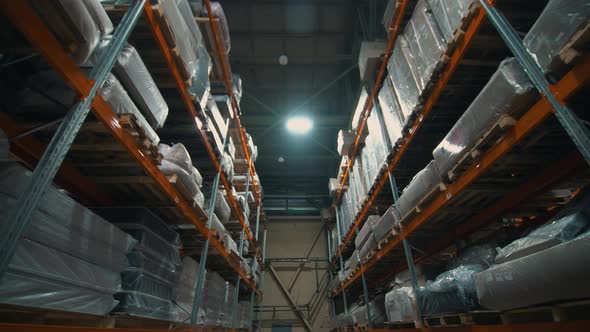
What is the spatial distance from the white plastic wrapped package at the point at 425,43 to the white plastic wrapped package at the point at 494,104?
721mm

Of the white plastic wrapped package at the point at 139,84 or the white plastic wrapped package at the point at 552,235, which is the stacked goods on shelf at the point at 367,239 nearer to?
the white plastic wrapped package at the point at 552,235

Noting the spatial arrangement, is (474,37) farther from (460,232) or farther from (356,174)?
(356,174)

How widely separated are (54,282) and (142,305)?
1074 millimetres

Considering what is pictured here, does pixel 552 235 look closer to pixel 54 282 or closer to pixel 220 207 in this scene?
pixel 54 282

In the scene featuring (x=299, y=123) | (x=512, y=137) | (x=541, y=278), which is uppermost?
(x=299, y=123)

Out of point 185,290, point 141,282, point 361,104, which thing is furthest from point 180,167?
point 361,104

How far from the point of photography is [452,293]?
116 inches

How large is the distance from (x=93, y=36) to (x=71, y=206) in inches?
48.6

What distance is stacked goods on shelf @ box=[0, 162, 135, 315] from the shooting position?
177cm

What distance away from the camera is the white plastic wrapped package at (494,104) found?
2.16 meters

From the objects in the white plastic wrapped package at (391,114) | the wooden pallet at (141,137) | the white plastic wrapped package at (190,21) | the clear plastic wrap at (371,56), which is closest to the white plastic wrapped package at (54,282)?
the wooden pallet at (141,137)

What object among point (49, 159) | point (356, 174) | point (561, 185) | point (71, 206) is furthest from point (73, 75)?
point (356, 174)

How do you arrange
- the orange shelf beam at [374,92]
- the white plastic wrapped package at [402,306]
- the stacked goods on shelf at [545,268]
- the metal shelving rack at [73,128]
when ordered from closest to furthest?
1. the metal shelving rack at [73,128]
2. the stacked goods on shelf at [545,268]
3. the white plastic wrapped package at [402,306]
4. the orange shelf beam at [374,92]

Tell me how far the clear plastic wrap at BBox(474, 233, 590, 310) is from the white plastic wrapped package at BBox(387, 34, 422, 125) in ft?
6.71
